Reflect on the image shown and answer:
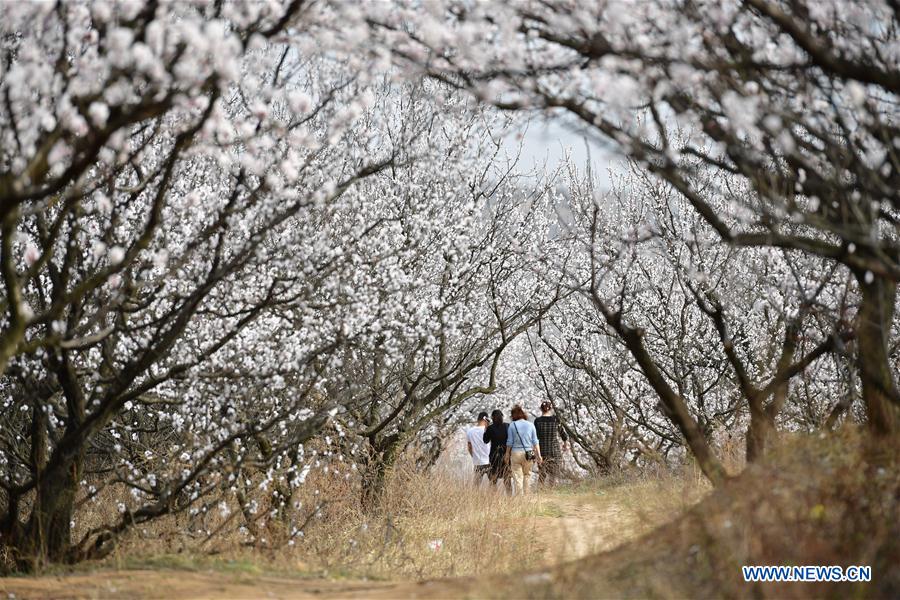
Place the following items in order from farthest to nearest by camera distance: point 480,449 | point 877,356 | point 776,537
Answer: point 480,449 → point 877,356 → point 776,537

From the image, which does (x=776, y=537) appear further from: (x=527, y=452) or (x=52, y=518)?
(x=527, y=452)

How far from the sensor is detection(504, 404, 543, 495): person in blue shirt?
1602 centimetres

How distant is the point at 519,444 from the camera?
16.1m

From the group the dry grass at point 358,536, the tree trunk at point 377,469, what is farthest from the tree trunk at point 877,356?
the tree trunk at point 377,469

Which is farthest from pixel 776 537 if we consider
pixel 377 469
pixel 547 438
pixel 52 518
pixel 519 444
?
pixel 547 438

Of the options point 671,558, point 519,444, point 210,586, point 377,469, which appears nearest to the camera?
point 671,558

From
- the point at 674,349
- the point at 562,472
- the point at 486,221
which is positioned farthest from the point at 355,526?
the point at 562,472

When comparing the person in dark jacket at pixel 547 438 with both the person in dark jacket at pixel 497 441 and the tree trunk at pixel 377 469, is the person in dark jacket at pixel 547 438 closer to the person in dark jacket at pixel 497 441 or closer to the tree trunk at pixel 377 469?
the person in dark jacket at pixel 497 441

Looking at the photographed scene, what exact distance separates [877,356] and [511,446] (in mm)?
9642

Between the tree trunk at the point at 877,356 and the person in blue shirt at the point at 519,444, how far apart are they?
9.29 m

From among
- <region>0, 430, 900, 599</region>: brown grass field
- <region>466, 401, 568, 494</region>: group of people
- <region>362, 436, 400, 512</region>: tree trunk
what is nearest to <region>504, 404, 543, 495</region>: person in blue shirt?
<region>466, 401, 568, 494</region>: group of people

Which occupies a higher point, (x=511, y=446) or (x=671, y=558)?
(x=511, y=446)

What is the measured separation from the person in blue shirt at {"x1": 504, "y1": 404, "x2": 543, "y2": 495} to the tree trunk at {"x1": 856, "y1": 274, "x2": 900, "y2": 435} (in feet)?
30.5

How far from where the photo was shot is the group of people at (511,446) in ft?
52.6
